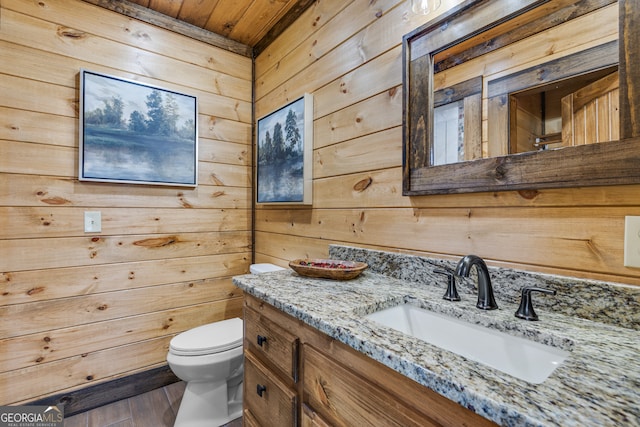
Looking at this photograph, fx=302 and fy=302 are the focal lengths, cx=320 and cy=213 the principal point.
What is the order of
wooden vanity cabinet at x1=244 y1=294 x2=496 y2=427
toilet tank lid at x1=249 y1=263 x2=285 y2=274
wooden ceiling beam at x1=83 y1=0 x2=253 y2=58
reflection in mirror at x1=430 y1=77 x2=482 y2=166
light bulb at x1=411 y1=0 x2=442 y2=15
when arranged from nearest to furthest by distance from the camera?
wooden vanity cabinet at x1=244 y1=294 x2=496 y2=427 → reflection in mirror at x1=430 y1=77 x2=482 y2=166 → light bulb at x1=411 y1=0 x2=442 y2=15 → wooden ceiling beam at x1=83 y1=0 x2=253 y2=58 → toilet tank lid at x1=249 y1=263 x2=285 y2=274

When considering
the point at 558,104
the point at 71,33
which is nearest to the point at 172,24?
the point at 71,33

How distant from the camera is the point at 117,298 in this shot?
6.07 feet

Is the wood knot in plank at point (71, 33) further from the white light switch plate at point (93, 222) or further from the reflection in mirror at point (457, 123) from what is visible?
the reflection in mirror at point (457, 123)

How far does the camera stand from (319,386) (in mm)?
827

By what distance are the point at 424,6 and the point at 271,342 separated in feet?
4.62

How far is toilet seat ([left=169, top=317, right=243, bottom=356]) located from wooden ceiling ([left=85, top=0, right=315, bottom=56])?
197 cm

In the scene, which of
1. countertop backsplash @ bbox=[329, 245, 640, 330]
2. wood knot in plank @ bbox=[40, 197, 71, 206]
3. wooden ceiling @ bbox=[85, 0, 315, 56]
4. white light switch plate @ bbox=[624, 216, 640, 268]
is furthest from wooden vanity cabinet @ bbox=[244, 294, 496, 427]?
wooden ceiling @ bbox=[85, 0, 315, 56]

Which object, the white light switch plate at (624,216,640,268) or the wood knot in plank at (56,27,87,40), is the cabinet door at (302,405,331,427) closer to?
the white light switch plate at (624,216,640,268)

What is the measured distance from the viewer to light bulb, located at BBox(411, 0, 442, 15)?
1164 millimetres

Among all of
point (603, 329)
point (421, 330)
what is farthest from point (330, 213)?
point (603, 329)

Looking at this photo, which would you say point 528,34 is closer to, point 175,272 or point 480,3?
point 480,3

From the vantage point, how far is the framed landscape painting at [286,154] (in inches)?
70.0

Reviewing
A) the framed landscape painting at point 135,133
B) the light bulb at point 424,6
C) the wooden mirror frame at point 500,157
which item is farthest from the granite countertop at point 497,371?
the framed landscape painting at point 135,133

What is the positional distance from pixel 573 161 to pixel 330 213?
41.8 inches
